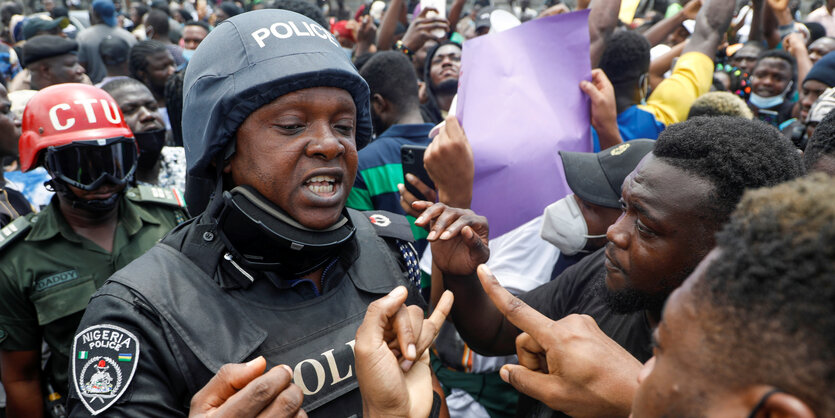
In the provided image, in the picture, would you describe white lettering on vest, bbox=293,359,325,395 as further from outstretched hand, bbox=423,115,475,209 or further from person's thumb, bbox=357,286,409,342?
outstretched hand, bbox=423,115,475,209

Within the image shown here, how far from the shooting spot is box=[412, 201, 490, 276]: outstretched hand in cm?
203

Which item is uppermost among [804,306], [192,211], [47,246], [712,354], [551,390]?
[804,306]

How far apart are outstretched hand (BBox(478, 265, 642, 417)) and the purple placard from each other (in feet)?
3.56

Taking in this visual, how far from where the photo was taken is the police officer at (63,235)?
2.61 meters

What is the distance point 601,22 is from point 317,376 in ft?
9.70

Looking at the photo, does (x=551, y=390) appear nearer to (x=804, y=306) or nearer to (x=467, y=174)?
(x=804, y=306)

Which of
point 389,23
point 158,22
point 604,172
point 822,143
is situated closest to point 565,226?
point 604,172

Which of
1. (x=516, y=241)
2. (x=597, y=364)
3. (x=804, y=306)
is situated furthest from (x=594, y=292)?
(x=804, y=306)

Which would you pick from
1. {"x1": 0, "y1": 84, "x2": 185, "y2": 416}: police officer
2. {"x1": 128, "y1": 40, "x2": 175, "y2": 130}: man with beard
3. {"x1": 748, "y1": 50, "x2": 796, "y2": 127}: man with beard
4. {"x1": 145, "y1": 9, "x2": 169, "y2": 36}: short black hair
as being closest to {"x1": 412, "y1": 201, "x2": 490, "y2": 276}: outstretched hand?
{"x1": 0, "y1": 84, "x2": 185, "y2": 416}: police officer

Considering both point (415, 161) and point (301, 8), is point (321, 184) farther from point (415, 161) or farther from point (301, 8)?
point (301, 8)

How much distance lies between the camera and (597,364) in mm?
1488

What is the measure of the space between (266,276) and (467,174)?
0.90m

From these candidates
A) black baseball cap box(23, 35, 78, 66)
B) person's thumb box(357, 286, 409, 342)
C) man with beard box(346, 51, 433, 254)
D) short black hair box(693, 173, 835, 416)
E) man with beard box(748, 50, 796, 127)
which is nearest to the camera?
short black hair box(693, 173, 835, 416)

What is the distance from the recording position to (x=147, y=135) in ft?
12.7
